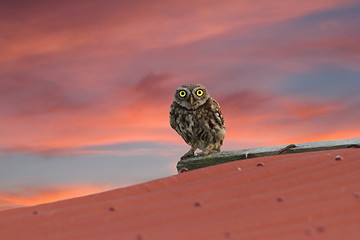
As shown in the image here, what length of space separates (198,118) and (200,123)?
0.07m

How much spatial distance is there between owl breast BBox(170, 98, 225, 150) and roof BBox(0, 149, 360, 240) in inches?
87.4

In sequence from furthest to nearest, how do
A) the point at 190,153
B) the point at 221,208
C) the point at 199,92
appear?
the point at 199,92, the point at 190,153, the point at 221,208

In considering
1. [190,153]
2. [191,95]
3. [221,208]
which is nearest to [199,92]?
[191,95]

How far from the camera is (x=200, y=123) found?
23.1ft

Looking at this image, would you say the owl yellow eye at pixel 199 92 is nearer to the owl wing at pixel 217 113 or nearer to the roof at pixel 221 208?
the owl wing at pixel 217 113

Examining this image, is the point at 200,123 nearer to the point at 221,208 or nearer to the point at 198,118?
the point at 198,118

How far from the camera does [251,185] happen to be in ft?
13.8

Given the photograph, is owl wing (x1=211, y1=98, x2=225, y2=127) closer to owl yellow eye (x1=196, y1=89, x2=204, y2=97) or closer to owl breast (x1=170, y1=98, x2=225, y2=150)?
owl breast (x1=170, y1=98, x2=225, y2=150)

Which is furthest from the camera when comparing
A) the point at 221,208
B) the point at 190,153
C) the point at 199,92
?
the point at 199,92

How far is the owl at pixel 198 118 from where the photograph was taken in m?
6.99

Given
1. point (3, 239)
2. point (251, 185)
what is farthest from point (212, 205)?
point (3, 239)

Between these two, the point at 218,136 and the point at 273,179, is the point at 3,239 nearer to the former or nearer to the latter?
the point at 273,179

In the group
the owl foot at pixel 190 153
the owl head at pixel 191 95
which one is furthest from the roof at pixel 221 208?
the owl head at pixel 191 95

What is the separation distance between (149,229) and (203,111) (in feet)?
11.9
